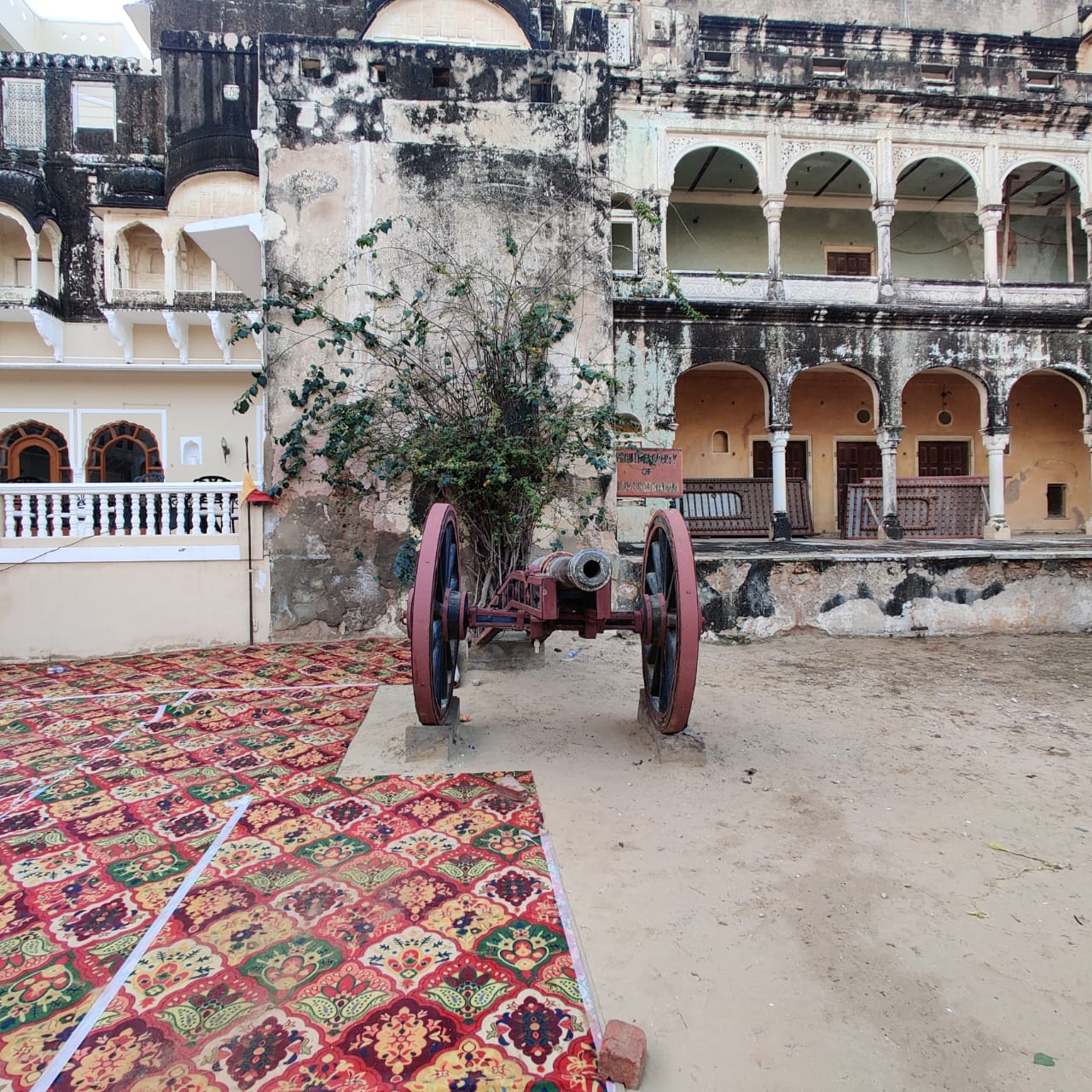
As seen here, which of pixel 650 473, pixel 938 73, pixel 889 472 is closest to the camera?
pixel 650 473

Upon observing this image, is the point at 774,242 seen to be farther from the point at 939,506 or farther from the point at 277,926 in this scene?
the point at 277,926

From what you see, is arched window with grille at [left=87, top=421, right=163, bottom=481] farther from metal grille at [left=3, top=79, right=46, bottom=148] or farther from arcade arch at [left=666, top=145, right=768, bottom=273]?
arcade arch at [left=666, top=145, right=768, bottom=273]

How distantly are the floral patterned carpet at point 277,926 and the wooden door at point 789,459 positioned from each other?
39.4 ft

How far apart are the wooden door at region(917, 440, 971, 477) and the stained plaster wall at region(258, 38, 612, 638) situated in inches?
405

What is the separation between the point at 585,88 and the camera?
24.9 ft

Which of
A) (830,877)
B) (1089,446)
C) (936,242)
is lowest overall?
(830,877)

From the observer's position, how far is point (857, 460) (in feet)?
47.9

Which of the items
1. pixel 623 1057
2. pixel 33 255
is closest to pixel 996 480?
pixel 623 1057

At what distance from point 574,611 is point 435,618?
2.80ft

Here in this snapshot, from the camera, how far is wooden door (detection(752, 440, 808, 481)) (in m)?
14.4

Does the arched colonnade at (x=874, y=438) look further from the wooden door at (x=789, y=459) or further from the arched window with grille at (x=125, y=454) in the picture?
the arched window with grille at (x=125, y=454)

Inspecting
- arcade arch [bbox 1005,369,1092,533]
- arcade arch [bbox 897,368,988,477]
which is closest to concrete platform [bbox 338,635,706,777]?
arcade arch [bbox 897,368,988,477]

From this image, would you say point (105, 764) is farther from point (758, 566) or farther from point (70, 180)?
point (70, 180)

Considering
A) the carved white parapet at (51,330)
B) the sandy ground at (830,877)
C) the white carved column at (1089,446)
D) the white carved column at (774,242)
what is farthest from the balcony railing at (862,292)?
the carved white parapet at (51,330)
